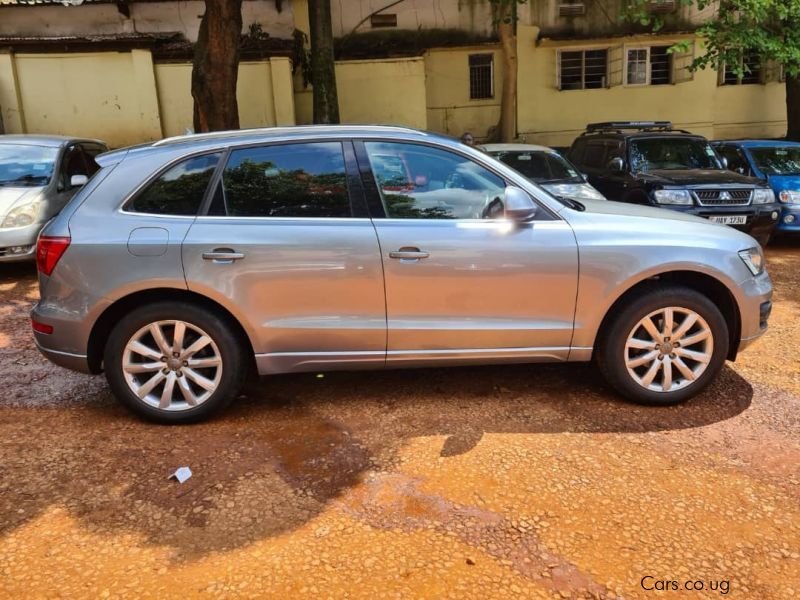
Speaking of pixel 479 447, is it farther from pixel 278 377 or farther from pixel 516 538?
pixel 278 377

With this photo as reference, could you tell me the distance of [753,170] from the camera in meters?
9.83

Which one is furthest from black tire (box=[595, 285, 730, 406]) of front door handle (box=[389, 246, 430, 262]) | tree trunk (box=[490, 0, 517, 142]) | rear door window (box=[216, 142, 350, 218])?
tree trunk (box=[490, 0, 517, 142])

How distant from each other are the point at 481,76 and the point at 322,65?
6.57 m

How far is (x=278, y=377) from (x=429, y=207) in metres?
1.75

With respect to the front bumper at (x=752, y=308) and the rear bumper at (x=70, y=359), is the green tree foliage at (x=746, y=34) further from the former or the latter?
the rear bumper at (x=70, y=359)

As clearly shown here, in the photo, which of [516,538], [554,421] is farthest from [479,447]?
[516,538]

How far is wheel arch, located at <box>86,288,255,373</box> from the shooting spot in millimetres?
3787

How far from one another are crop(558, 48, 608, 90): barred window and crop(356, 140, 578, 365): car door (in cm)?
1688

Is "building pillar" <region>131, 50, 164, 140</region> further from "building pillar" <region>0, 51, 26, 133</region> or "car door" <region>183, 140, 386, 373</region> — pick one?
"car door" <region>183, 140, 386, 373</region>

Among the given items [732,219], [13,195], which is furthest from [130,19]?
[732,219]

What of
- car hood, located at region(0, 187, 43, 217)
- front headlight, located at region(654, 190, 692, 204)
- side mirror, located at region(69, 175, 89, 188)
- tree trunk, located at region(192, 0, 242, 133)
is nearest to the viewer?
car hood, located at region(0, 187, 43, 217)

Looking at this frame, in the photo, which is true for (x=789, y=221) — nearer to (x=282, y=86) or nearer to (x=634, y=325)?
(x=634, y=325)

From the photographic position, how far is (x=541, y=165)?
9.12m

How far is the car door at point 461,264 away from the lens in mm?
3746
